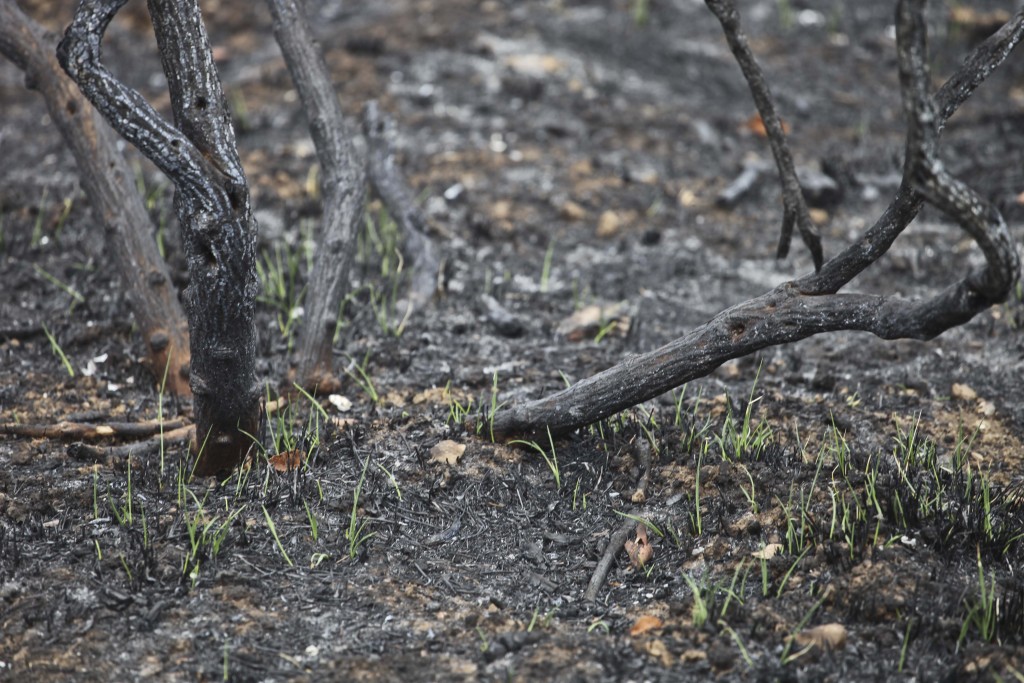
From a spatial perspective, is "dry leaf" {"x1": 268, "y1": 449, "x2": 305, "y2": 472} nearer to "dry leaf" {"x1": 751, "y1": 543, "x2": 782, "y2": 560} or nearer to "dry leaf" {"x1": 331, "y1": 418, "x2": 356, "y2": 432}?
"dry leaf" {"x1": 331, "y1": 418, "x2": 356, "y2": 432}

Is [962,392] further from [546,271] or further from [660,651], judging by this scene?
[660,651]

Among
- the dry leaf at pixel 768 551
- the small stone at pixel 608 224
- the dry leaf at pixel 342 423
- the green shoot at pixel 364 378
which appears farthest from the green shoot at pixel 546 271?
the dry leaf at pixel 768 551

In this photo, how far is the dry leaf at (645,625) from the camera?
2670 millimetres

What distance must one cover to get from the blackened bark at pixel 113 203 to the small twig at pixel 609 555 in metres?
1.79

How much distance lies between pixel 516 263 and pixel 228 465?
7.89 feet

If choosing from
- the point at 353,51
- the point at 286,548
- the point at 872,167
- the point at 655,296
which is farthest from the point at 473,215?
the point at 286,548

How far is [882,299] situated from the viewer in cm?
282

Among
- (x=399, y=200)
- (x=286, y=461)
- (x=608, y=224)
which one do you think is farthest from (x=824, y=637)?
(x=608, y=224)

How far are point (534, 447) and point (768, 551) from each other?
89 centimetres

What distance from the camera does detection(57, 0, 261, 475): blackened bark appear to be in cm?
272

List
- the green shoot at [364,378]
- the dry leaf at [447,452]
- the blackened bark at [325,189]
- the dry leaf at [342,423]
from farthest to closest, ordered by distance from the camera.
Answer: the blackened bark at [325,189]
the green shoot at [364,378]
the dry leaf at [342,423]
the dry leaf at [447,452]

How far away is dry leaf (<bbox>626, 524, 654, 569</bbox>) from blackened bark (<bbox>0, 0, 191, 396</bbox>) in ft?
6.04

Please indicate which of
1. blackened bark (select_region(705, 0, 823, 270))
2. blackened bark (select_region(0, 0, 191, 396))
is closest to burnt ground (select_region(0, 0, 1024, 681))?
blackened bark (select_region(0, 0, 191, 396))

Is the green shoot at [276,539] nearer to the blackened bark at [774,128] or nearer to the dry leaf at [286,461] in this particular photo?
the dry leaf at [286,461]
